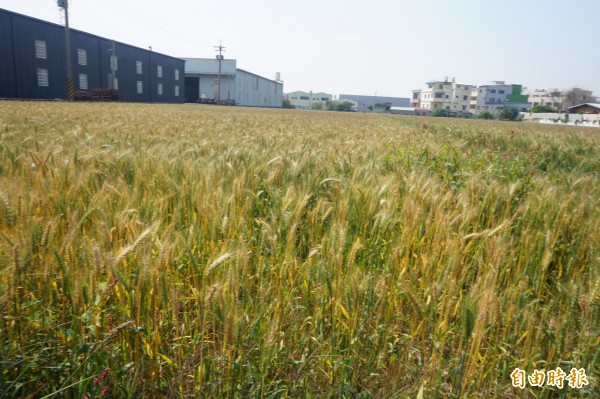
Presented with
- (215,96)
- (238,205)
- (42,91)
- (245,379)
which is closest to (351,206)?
(238,205)

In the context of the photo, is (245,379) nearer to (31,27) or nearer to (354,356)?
(354,356)

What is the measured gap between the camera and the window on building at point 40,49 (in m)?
32.1

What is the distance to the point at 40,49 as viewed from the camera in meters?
32.5

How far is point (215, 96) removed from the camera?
76.2 metres

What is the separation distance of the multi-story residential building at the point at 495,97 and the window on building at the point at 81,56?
118 m

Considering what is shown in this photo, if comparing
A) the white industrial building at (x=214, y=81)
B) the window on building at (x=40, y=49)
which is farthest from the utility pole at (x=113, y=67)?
the white industrial building at (x=214, y=81)

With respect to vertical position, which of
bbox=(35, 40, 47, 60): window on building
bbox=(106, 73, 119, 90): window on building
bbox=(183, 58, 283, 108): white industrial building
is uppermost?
bbox=(183, 58, 283, 108): white industrial building

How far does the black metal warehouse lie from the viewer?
98.4 feet

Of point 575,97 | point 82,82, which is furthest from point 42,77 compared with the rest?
point 575,97

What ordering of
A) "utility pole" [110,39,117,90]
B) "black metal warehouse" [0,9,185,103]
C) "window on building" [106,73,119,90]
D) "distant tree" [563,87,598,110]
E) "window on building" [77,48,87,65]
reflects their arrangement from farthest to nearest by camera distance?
"distant tree" [563,87,598,110]
"window on building" [106,73,119,90]
"utility pole" [110,39,117,90]
"window on building" [77,48,87,65]
"black metal warehouse" [0,9,185,103]

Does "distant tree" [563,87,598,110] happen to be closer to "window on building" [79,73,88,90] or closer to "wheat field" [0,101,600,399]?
"window on building" [79,73,88,90]

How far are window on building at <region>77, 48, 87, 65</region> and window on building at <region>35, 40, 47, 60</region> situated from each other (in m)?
4.81

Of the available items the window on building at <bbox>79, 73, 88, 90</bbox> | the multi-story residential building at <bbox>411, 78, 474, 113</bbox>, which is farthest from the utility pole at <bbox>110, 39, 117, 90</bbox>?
the multi-story residential building at <bbox>411, 78, 474, 113</bbox>

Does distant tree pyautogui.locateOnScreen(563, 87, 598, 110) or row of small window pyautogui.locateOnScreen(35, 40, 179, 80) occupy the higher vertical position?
distant tree pyautogui.locateOnScreen(563, 87, 598, 110)
